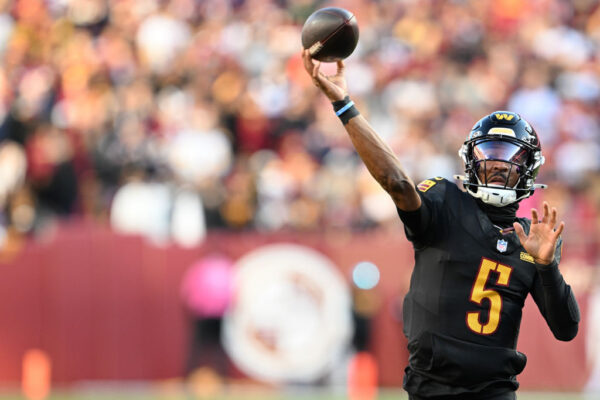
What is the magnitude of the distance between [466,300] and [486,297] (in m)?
0.09

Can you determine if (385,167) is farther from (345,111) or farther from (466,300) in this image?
(466,300)

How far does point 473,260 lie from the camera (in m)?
4.56

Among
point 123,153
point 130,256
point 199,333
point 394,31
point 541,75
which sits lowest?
point 199,333

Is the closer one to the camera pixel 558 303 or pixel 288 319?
pixel 558 303

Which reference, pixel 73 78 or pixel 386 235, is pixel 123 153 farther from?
pixel 386 235

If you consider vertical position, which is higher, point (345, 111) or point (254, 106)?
point (254, 106)

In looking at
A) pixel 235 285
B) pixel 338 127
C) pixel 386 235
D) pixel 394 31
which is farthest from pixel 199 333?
pixel 394 31

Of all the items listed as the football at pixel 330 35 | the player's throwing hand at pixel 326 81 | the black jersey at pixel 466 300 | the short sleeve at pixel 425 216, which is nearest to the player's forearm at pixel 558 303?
the black jersey at pixel 466 300

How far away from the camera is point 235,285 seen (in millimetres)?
11008

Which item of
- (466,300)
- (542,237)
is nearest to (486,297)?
(466,300)

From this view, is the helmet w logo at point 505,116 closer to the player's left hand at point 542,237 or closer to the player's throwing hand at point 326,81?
the player's left hand at point 542,237

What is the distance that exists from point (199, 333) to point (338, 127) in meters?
3.34

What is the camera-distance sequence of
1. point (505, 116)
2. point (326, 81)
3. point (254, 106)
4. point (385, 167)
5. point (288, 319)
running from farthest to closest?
point (254, 106) → point (288, 319) → point (505, 116) → point (326, 81) → point (385, 167)

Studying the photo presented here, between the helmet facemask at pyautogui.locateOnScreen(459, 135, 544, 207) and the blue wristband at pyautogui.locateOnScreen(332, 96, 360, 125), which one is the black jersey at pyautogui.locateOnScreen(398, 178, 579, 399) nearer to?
the helmet facemask at pyautogui.locateOnScreen(459, 135, 544, 207)
